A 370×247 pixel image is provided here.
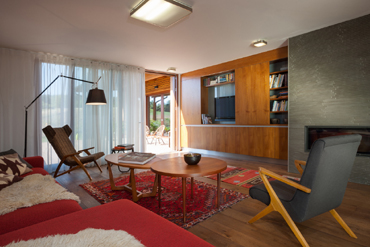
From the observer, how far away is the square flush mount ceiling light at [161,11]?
2.65 metres

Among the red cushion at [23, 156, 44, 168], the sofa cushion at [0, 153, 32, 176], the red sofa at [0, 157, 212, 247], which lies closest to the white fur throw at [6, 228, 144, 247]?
the red sofa at [0, 157, 212, 247]

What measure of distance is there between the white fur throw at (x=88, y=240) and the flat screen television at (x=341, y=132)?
3776 millimetres

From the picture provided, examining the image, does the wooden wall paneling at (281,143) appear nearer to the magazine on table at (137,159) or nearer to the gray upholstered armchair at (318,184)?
the gray upholstered armchair at (318,184)

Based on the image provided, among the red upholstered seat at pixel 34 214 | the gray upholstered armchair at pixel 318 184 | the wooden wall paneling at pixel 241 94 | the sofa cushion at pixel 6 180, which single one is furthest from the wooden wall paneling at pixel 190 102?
the red upholstered seat at pixel 34 214

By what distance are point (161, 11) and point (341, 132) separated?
3365mm

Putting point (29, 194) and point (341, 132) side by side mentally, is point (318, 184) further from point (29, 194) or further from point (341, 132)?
point (341, 132)

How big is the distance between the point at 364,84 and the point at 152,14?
3.30m

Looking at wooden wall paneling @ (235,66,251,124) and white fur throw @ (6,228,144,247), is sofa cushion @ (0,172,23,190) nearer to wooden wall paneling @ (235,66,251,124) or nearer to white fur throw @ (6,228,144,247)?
white fur throw @ (6,228,144,247)

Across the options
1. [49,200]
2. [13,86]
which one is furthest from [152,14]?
[13,86]

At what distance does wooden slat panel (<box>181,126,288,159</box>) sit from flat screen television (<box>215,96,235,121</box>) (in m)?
0.39

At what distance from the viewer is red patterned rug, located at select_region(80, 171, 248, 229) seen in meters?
2.28

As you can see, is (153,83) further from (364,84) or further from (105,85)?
(364,84)

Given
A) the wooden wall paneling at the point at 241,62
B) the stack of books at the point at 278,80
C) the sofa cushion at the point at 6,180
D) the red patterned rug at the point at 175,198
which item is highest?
the wooden wall paneling at the point at 241,62

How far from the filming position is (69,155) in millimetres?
3654
